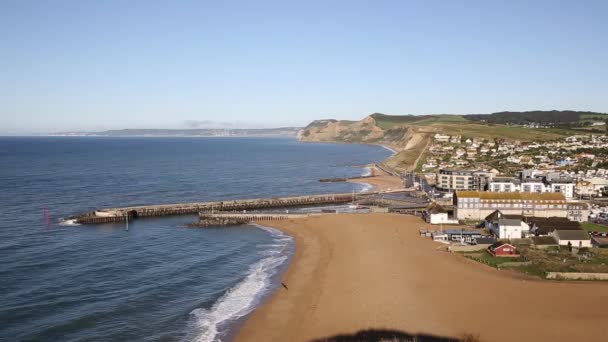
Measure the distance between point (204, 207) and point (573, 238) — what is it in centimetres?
4280

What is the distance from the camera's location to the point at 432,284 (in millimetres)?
32844

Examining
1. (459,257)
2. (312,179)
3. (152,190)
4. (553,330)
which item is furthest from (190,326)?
(312,179)

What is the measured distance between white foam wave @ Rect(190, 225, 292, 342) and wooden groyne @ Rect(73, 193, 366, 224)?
83.2 ft

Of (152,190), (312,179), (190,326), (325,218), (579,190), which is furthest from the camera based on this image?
(312,179)

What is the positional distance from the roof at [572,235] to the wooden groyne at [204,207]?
1332 inches

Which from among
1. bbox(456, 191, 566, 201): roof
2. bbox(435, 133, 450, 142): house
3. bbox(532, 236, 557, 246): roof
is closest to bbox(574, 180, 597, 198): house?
bbox(456, 191, 566, 201): roof

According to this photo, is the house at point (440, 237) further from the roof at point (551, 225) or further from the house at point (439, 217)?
the roof at point (551, 225)

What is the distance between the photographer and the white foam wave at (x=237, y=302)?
27219 millimetres

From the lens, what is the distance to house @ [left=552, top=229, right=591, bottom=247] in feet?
135

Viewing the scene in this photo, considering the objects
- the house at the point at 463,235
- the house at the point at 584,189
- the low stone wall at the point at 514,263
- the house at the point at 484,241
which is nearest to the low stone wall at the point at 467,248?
the house at the point at 484,241

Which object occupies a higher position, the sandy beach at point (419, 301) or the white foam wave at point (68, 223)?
the white foam wave at point (68, 223)

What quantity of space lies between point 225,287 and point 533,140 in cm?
11756

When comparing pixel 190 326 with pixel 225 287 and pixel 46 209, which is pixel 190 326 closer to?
pixel 225 287

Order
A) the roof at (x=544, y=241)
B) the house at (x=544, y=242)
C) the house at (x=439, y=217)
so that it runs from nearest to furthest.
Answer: the house at (x=544, y=242) → the roof at (x=544, y=241) → the house at (x=439, y=217)
